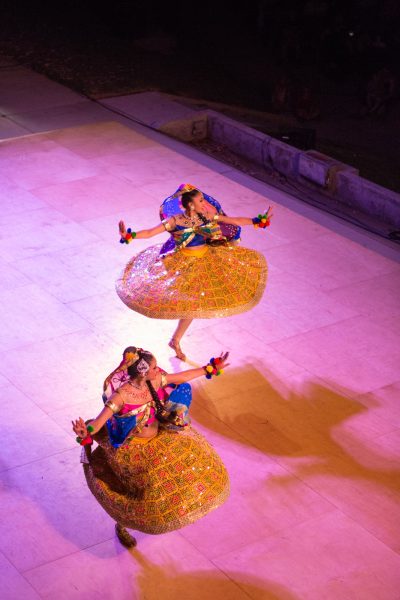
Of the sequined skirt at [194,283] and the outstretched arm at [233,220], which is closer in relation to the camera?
the sequined skirt at [194,283]

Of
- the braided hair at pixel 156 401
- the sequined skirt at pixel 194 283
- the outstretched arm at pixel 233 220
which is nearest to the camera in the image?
the braided hair at pixel 156 401

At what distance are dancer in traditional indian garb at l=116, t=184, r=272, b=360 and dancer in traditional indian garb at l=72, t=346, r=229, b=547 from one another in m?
1.77

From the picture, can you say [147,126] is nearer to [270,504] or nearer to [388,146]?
[388,146]

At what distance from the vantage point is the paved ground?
21.4 feet

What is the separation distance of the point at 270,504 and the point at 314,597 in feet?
3.12

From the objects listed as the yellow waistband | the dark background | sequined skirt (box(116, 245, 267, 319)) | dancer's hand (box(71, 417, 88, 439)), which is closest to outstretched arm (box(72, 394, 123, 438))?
dancer's hand (box(71, 417, 88, 439))

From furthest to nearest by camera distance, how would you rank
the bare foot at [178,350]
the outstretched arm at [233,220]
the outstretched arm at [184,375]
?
the bare foot at [178,350] → the outstretched arm at [233,220] → the outstretched arm at [184,375]

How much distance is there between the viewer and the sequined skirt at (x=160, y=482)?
5.99m

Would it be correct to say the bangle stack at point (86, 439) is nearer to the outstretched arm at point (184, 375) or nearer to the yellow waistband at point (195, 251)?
the outstretched arm at point (184, 375)

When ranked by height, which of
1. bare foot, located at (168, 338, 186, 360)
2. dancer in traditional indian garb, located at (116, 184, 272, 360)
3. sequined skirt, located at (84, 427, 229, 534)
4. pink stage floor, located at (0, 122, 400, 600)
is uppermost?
dancer in traditional indian garb, located at (116, 184, 272, 360)

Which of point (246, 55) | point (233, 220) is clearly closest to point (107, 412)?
point (233, 220)

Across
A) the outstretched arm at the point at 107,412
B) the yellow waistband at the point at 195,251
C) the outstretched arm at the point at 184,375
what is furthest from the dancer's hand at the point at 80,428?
the yellow waistband at the point at 195,251

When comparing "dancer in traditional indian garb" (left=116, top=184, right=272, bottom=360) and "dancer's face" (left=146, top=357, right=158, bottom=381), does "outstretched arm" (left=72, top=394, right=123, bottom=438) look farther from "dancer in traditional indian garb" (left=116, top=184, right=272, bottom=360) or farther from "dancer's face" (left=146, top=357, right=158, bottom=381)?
"dancer in traditional indian garb" (left=116, top=184, right=272, bottom=360)

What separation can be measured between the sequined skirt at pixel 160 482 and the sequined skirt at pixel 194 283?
74.4 inches
